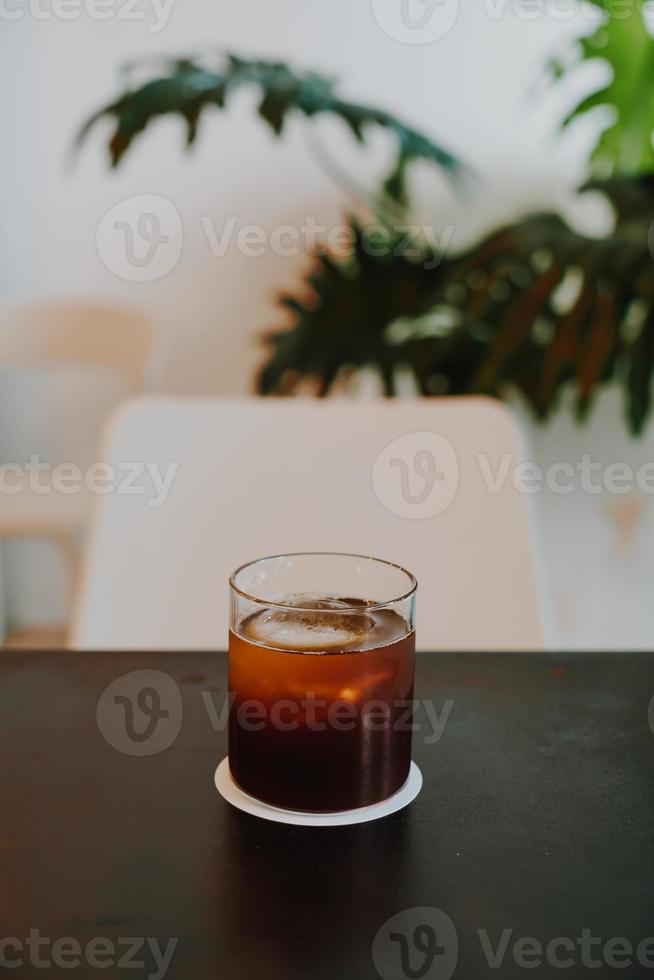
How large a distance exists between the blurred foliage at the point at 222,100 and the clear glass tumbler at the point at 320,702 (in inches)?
42.2

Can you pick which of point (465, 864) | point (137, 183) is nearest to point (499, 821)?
point (465, 864)

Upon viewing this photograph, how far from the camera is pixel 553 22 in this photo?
2.29 meters

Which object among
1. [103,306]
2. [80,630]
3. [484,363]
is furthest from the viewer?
[103,306]

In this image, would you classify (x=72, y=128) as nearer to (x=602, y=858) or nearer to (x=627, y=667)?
(x=627, y=667)

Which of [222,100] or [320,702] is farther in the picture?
[222,100]

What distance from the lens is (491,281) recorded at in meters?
1.72

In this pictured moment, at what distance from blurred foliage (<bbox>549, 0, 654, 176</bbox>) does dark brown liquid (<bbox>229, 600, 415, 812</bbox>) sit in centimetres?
139

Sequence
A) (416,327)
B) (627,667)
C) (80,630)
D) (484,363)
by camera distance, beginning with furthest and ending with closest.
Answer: (416,327) → (484,363) → (80,630) → (627,667)

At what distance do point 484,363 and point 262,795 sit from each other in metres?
1.35

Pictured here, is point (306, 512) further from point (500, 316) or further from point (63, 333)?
point (63, 333)

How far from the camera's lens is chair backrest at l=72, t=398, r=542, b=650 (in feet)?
3.16

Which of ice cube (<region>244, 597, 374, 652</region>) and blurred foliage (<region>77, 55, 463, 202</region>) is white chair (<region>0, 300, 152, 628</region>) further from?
ice cube (<region>244, 597, 374, 652</region>)

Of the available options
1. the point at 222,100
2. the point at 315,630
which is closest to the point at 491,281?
the point at 222,100

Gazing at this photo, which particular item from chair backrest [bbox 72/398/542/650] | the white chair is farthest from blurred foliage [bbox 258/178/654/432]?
chair backrest [bbox 72/398/542/650]
